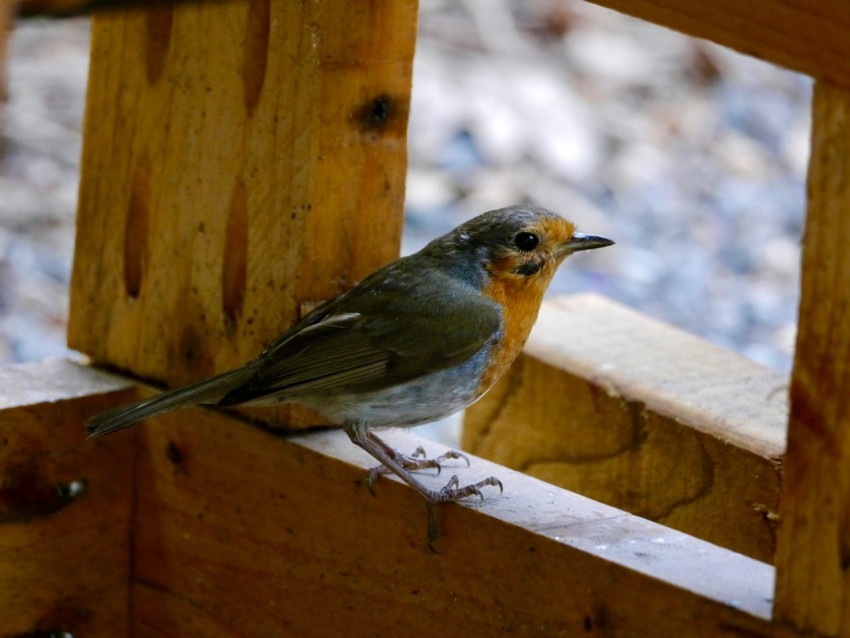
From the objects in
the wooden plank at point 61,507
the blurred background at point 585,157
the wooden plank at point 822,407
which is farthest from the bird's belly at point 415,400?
the blurred background at point 585,157

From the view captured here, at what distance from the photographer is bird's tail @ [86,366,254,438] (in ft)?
8.29

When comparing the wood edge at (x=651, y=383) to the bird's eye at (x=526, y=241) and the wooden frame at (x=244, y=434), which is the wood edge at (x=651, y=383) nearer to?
the wooden frame at (x=244, y=434)

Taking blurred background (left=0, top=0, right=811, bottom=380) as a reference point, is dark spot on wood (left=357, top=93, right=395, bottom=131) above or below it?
above

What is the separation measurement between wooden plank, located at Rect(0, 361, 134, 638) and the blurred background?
1.76 metres

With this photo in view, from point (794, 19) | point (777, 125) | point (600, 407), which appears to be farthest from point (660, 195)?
point (794, 19)

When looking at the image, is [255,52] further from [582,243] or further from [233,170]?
[582,243]

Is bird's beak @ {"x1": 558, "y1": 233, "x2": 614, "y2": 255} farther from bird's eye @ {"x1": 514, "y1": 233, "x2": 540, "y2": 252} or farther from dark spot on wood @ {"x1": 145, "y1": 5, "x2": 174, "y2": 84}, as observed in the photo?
dark spot on wood @ {"x1": 145, "y1": 5, "x2": 174, "y2": 84}

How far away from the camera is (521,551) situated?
2.14m

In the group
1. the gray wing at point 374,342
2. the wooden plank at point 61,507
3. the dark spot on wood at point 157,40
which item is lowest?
the wooden plank at point 61,507

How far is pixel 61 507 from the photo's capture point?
2783 millimetres

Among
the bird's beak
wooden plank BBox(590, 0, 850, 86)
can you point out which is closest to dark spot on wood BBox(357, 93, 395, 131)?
the bird's beak

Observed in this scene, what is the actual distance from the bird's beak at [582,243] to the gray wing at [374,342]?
202mm

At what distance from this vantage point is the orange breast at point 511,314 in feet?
9.41

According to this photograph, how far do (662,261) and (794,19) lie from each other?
4.05 metres
